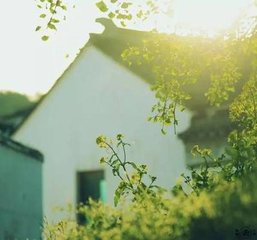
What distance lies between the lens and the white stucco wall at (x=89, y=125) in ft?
65.9

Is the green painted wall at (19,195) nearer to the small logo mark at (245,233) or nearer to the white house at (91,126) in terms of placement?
the white house at (91,126)

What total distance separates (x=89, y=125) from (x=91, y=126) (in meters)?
0.11

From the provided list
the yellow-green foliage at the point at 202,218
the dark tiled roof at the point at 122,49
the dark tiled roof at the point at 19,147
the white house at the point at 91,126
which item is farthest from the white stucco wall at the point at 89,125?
the yellow-green foliage at the point at 202,218

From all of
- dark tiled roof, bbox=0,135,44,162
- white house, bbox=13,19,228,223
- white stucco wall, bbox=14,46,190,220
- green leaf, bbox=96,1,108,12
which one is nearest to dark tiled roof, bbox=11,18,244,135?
white house, bbox=13,19,228,223

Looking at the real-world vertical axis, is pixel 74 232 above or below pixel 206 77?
below

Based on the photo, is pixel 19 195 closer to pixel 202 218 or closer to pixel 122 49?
pixel 122 49

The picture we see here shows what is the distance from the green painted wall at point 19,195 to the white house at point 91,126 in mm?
2672

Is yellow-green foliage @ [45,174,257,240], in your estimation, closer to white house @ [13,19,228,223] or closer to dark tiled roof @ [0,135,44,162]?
dark tiled roof @ [0,135,44,162]

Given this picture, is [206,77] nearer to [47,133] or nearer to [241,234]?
[47,133]

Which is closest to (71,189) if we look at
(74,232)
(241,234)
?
(74,232)

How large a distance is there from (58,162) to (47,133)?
1283 millimetres

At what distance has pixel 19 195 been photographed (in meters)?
17.6

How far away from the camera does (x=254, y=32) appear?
7113mm

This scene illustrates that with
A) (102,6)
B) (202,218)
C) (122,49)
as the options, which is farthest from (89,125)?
(202,218)
